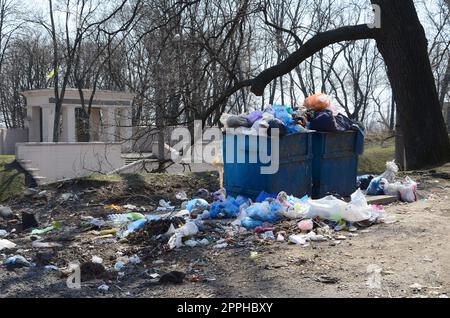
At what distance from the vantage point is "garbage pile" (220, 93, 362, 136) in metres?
7.31

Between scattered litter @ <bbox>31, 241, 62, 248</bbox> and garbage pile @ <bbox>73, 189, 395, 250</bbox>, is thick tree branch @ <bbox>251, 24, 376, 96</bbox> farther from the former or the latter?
scattered litter @ <bbox>31, 241, 62, 248</bbox>

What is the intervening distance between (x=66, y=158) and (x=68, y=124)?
47.1 feet

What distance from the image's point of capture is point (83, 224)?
303 inches

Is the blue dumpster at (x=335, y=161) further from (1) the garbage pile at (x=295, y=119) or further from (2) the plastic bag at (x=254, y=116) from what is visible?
(2) the plastic bag at (x=254, y=116)

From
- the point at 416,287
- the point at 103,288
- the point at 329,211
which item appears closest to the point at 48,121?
the point at 329,211


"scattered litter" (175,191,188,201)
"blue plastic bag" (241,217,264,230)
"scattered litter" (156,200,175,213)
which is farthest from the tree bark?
"blue plastic bag" (241,217,264,230)

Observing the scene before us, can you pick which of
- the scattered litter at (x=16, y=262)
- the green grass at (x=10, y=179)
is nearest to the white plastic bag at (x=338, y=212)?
the scattered litter at (x=16, y=262)

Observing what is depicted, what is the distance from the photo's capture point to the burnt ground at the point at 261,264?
14.5ft

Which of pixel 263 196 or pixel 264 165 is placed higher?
pixel 264 165

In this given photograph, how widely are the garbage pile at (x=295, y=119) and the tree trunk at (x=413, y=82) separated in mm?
3810

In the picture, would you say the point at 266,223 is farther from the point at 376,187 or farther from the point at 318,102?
the point at 376,187

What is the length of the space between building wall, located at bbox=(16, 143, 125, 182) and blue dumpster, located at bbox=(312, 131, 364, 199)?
14649 mm

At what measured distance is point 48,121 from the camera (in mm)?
37250
